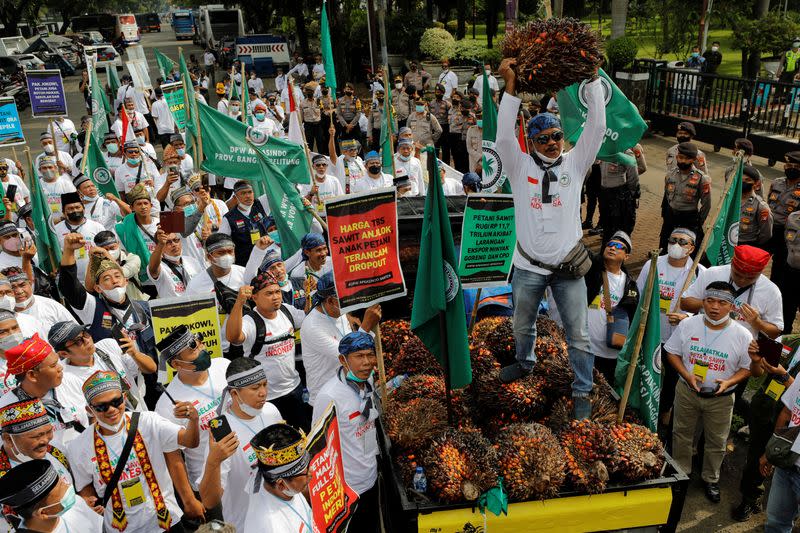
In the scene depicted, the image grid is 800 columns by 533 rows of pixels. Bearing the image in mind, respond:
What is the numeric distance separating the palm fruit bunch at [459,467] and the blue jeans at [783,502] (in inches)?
81.4

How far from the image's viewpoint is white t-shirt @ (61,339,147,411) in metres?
4.89

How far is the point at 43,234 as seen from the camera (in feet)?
26.3

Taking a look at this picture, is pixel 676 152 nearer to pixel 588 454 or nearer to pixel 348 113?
pixel 588 454

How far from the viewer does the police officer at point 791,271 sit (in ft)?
23.1

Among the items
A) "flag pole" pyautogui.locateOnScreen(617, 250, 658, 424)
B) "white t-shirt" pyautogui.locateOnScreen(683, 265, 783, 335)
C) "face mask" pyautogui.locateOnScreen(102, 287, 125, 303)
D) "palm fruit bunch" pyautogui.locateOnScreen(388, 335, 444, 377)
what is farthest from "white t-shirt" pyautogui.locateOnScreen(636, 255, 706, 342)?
"face mask" pyautogui.locateOnScreen(102, 287, 125, 303)

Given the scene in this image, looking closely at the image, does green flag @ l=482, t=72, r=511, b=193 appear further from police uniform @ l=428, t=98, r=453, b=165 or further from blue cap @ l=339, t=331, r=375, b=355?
police uniform @ l=428, t=98, r=453, b=165

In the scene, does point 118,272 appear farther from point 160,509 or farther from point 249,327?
point 160,509

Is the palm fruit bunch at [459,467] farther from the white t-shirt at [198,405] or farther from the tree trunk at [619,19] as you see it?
the tree trunk at [619,19]

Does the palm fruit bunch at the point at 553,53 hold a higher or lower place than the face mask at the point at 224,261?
higher

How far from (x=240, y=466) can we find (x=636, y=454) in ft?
8.62

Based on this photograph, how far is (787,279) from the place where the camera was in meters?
7.38

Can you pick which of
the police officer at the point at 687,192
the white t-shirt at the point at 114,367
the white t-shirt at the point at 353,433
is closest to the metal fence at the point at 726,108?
the police officer at the point at 687,192

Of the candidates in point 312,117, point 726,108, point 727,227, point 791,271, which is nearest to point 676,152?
point 791,271

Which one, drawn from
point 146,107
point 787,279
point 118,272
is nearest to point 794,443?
point 787,279
